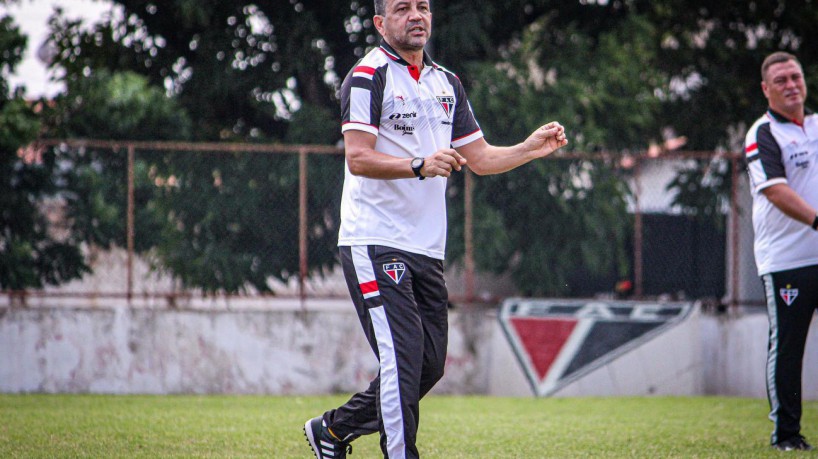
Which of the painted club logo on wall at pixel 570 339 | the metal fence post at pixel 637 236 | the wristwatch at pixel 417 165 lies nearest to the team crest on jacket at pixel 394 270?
the wristwatch at pixel 417 165

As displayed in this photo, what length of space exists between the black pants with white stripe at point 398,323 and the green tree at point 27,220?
6.07 m

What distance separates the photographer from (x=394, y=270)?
13.7 ft

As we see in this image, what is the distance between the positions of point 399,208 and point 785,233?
2.71 metres

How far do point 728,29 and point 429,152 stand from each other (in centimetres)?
1053

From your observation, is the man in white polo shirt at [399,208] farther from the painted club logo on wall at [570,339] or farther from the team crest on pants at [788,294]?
the painted club logo on wall at [570,339]

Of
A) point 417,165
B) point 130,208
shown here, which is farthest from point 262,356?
point 417,165

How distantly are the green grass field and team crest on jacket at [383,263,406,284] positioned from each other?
165 centimetres

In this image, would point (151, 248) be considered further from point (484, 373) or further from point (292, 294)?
point (484, 373)

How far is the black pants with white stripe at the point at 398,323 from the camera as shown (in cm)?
414

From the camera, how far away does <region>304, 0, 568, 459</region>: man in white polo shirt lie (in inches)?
163

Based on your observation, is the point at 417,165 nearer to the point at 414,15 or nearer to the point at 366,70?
the point at 366,70

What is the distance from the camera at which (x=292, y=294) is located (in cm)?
1029

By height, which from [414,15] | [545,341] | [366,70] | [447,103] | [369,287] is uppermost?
[414,15]

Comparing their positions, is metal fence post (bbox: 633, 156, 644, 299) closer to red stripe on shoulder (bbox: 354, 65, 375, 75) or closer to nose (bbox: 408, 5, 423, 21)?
nose (bbox: 408, 5, 423, 21)
